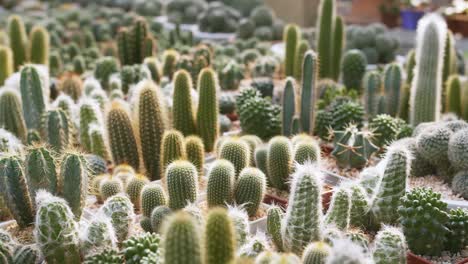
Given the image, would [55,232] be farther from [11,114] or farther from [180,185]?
[11,114]

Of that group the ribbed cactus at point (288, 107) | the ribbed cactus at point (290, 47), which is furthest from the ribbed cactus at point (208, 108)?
the ribbed cactus at point (290, 47)

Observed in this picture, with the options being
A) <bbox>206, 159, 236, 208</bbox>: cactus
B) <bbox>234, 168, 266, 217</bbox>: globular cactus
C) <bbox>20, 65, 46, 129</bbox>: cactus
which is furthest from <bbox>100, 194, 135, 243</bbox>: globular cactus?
<bbox>20, 65, 46, 129</bbox>: cactus

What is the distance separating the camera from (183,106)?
12.7ft

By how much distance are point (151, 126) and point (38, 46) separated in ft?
7.94

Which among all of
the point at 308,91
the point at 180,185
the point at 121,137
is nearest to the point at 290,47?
the point at 308,91

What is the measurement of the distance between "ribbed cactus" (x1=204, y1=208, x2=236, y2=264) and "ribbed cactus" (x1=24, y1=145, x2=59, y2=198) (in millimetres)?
1223

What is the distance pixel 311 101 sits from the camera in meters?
4.01

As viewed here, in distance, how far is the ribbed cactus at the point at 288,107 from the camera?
155 inches

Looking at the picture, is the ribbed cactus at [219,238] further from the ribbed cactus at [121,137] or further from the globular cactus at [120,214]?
the ribbed cactus at [121,137]

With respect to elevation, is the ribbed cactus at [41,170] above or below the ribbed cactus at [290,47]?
below

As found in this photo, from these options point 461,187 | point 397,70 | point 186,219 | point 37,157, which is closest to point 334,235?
point 186,219

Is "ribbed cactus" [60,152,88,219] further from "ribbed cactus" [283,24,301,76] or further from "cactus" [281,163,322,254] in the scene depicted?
"ribbed cactus" [283,24,301,76]

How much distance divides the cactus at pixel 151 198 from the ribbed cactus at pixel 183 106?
1.03m

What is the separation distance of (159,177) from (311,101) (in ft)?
3.82
